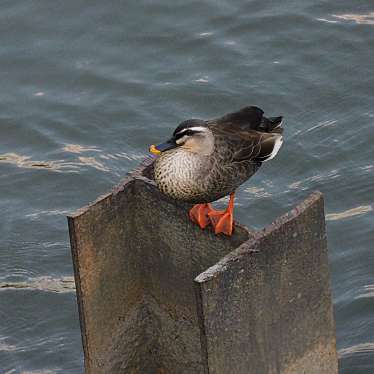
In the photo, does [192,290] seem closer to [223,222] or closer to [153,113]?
[223,222]

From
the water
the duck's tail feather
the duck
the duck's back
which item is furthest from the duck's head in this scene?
the water

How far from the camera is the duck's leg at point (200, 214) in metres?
7.60

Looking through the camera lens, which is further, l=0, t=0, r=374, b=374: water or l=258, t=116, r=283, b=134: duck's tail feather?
l=0, t=0, r=374, b=374: water

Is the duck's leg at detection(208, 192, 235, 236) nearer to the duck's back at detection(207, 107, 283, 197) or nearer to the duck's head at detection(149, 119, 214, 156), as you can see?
the duck's back at detection(207, 107, 283, 197)

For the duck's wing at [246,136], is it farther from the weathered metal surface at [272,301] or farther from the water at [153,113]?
the water at [153,113]

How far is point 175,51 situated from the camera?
13.2 meters

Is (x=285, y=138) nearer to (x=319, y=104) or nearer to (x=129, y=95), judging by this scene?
(x=319, y=104)

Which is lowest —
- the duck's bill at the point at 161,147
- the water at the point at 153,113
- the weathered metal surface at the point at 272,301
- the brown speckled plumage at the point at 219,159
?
the water at the point at 153,113

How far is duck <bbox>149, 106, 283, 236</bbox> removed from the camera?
757 centimetres

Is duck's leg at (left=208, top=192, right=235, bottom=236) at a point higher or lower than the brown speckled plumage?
lower

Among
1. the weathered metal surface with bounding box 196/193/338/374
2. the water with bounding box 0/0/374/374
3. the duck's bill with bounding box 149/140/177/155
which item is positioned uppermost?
the duck's bill with bounding box 149/140/177/155

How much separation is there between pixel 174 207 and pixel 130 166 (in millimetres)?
3961

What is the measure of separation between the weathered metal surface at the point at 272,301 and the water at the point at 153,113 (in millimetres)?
2272

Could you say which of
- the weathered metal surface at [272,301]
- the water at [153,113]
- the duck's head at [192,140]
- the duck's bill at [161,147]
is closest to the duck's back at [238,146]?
the duck's head at [192,140]
